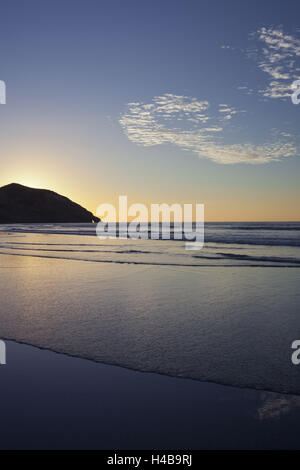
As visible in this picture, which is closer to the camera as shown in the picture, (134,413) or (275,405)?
(134,413)

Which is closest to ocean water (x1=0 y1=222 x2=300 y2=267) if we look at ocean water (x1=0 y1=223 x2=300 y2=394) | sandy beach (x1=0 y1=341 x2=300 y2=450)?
ocean water (x1=0 y1=223 x2=300 y2=394)

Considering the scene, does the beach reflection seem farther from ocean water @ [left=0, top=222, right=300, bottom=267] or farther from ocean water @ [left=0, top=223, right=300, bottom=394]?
ocean water @ [left=0, top=222, right=300, bottom=267]

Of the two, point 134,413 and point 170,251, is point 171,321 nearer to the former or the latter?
point 134,413

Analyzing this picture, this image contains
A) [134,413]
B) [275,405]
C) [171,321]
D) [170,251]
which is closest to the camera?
[134,413]

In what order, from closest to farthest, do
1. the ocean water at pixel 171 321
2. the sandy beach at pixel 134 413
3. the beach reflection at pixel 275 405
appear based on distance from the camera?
1. the sandy beach at pixel 134 413
2. the beach reflection at pixel 275 405
3. the ocean water at pixel 171 321

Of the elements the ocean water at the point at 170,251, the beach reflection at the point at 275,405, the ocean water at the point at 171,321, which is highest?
the ocean water at the point at 170,251

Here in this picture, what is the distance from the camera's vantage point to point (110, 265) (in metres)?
16.1

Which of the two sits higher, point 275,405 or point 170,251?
point 170,251

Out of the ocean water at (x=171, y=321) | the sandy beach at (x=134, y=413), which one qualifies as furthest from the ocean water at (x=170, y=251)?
the sandy beach at (x=134, y=413)

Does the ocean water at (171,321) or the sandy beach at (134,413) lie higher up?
the ocean water at (171,321)

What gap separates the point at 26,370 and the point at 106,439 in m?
1.90

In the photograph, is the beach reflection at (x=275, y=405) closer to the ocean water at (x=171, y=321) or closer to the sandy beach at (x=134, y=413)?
the sandy beach at (x=134, y=413)

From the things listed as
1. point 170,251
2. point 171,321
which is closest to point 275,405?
point 171,321
